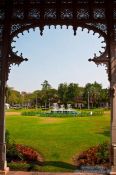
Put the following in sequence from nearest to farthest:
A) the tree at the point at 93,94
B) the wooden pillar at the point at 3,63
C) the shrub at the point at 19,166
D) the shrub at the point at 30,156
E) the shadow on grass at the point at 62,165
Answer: the wooden pillar at the point at 3,63, the shrub at the point at 19,166, the shadow on grass at the point at 62,165, the shrub at the point at 30,156, the tree at the point at 93,94

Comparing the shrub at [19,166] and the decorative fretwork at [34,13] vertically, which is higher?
the decorative fretwork at [34,13]

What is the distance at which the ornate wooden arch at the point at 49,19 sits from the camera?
9.12 metres

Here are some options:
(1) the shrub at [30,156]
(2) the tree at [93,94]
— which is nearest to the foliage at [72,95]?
(2) the tree at [93,94]

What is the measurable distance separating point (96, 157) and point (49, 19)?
18.7 feet

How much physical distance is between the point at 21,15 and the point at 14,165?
16.3 feet

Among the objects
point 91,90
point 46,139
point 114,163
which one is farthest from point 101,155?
point 91,90

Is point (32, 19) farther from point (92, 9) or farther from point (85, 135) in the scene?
point (85, 135)

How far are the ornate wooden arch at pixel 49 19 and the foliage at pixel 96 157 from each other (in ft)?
13.3

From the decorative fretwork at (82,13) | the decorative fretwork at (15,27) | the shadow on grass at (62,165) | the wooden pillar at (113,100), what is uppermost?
the decorative fretwork at (82,13)

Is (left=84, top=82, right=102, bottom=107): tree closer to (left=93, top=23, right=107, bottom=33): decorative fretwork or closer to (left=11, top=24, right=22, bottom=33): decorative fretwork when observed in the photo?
(left=93, top=23, right=107, bottom=33): decorative fretwork

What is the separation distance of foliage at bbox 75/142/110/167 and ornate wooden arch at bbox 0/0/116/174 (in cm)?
406

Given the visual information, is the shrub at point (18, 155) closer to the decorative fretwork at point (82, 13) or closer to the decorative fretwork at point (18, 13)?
the decorative fretwork at point (18, 13)

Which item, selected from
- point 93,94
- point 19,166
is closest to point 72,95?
point 93,94

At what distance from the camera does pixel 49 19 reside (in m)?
9.18
